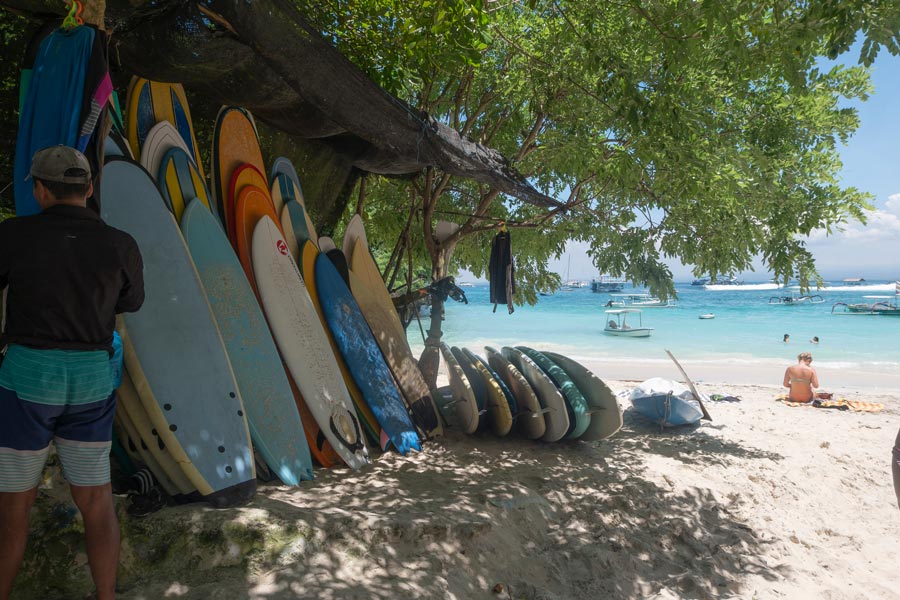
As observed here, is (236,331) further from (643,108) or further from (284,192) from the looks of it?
(643,108)

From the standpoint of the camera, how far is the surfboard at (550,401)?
4453 millimetres

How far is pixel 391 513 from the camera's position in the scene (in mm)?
2771

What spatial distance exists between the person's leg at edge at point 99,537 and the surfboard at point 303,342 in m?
1.73

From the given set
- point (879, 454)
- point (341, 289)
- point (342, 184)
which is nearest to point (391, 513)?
point (341, 289)

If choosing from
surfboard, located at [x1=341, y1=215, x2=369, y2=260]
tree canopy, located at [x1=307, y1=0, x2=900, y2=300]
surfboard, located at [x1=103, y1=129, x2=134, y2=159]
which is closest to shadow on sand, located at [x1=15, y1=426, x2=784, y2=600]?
surfboard, located at [x1=103, y1=129, x2=134, y2=159]


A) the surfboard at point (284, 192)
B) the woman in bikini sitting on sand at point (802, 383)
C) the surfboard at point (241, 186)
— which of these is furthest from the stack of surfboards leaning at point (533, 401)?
the woman in bikini sitting on sand at point (802, 383)

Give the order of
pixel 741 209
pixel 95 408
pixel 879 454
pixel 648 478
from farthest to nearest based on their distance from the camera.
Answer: pixel 741 209 < pixel 879 454 < pixel 648 478 < pixel 95 408

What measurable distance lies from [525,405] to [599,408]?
2.10ft

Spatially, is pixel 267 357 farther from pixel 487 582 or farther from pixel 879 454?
pixel 879 454

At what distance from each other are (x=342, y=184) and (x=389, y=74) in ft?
3.41

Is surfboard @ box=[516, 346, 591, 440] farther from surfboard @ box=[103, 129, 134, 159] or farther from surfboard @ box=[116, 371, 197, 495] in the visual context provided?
surfboard @ box=[103, 129, 134, 159]

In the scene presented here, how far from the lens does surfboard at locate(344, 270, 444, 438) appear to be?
4.45 m

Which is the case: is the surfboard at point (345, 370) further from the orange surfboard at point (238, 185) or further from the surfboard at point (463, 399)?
the surfboard at point (463, 399)

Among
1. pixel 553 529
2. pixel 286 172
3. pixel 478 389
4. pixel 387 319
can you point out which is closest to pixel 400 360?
pixel 387 319
